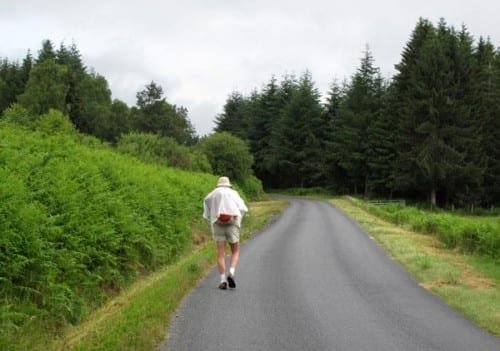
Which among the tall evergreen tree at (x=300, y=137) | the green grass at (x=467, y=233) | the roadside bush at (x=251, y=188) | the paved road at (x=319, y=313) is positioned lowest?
the paved road at (x=319, y=313)

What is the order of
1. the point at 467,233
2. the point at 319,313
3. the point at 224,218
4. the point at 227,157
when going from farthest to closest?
the point at 227,157 < the point at 467,233 < the point at 224,218 < the point at 319,313

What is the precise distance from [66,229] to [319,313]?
436cm

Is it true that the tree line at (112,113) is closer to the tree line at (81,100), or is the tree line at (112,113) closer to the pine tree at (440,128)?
the tree line at (81,100)

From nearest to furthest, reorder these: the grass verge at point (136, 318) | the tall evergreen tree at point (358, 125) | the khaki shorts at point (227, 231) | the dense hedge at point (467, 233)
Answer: the grass verge at point (136, 318) → the khaki shorts at point (227, 231) → the dense hedge at point (467, 233) → the tall evergreen tree at point (358, 125)

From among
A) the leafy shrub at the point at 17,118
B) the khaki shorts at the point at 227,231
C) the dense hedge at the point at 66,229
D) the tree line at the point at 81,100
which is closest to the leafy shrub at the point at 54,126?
the leafy shrub at the point at 17,118

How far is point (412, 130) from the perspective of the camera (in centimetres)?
5997

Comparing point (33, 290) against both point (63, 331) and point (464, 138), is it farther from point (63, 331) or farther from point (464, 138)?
point (464, 138)

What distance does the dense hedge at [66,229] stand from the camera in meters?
7.50

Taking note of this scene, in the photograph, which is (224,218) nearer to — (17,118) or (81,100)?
(17,118)

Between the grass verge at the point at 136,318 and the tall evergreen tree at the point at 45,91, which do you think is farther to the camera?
the tall evergreen tree at the point at 45,91

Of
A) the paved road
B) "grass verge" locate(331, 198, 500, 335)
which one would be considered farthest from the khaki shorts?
"grass verge" locate(331, 198, 500, 335)

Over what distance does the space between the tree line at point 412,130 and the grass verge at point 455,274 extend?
36.1m

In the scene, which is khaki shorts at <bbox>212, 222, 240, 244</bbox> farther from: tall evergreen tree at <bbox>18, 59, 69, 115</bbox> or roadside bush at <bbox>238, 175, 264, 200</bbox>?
tall evergreen tree at <bbox>18, 59, 69, 115</bbox>

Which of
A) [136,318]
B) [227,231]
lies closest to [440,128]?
[227,231]
